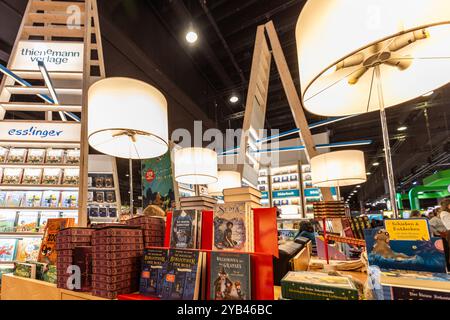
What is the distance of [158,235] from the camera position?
1.34m

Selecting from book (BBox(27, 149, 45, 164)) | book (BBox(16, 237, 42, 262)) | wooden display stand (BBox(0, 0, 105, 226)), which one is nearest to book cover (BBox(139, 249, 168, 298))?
wooden display stand (BBox(0, 0, 105, 226))

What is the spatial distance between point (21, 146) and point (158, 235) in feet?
8.04

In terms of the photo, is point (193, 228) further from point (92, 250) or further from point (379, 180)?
point (379, 180)

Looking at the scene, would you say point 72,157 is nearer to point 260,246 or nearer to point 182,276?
point 182,276

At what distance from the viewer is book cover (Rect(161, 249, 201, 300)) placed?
3.20 ft

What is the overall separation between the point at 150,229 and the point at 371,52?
132 cm

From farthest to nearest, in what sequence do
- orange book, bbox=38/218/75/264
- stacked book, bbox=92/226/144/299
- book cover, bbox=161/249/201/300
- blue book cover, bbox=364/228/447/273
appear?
orange book, bbox=38/218/75/264 < stacked book, bbox=92/226/144/299 < book cover, bbox=161/249/201/300 < blue book cover, bbox=364/228/447/273

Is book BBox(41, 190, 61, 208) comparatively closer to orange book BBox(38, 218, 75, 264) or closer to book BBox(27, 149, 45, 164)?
book BBox(27, 149, 45, 164)

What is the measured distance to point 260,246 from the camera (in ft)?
3.52

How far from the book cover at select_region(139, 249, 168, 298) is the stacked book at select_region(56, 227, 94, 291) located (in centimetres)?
31

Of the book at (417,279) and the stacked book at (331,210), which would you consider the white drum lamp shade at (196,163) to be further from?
the book at (417,279)

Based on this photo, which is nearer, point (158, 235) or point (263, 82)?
point (158, 235)
